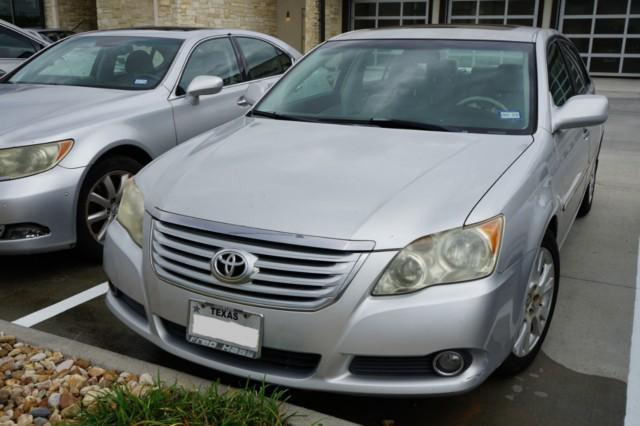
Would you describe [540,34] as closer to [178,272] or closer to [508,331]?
[508,331]

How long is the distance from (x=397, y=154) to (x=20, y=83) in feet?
11.7

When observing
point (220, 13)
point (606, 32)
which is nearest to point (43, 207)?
point (220, 13)

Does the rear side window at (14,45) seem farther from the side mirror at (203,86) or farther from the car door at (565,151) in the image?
the car door at (565,151)

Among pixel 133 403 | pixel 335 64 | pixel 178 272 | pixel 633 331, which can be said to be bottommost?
pixel 633 331

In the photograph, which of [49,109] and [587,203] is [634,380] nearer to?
[587,203]

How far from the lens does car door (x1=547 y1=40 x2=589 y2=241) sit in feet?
11.0

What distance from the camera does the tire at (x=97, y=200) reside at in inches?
158

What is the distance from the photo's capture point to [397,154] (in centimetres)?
293

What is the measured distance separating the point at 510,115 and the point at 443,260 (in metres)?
1.29

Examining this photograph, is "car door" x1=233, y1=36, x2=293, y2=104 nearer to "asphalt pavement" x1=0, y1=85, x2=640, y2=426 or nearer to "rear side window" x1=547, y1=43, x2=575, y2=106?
"asphalt pavement" x1=0, y1=85, x2=640, y2=426

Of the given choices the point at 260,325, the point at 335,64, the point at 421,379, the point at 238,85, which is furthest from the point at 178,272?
the point at 238,85

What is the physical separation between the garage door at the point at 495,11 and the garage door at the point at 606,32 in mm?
857

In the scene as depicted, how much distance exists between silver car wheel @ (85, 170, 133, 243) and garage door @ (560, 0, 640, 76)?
54.9 ft

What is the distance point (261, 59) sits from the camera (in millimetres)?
5988
